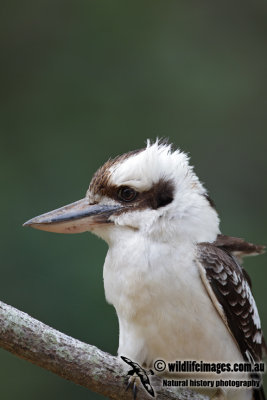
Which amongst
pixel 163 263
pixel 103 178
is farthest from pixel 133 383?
pixel 103 178

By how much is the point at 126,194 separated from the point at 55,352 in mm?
694

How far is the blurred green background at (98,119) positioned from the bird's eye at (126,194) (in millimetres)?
1532

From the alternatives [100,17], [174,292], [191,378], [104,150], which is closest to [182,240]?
[174,292]

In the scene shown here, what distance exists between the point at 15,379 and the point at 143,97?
225cm

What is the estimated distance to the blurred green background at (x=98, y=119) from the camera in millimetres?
4418

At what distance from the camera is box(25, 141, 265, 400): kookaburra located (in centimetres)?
274

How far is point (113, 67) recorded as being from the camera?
230 inches

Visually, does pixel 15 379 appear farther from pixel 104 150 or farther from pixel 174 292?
pixel 174 292

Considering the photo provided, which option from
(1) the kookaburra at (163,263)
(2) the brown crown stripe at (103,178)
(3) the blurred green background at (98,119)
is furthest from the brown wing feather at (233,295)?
(3) the blurred green background at (98,119)

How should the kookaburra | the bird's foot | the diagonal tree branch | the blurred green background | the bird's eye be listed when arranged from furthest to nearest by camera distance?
the blurred green background, the bird's eye, the kookaburra, the bird's foot, the diagonal tree branch

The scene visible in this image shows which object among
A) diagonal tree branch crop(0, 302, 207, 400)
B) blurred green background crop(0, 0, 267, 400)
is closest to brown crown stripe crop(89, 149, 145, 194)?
diagonal tree branch crop(0, 302, 207, 400)

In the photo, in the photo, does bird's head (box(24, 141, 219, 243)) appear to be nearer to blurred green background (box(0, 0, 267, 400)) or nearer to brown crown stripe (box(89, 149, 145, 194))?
brown crown stripe (box(89, 149, 145, 194))

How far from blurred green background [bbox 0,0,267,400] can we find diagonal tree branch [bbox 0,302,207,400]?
1.82 m

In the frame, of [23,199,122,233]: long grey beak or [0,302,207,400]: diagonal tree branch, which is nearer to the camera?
[0,302,207,400]: diagonal tree branch
